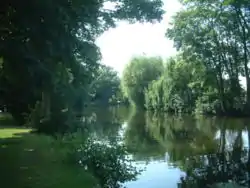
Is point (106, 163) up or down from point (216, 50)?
down

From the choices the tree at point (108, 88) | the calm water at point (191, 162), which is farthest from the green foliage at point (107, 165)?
the tree at point (108, 88)

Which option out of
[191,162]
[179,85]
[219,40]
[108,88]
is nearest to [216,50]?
[219,40]

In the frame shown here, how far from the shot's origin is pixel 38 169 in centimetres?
1096

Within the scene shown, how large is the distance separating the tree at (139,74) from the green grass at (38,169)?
177ft

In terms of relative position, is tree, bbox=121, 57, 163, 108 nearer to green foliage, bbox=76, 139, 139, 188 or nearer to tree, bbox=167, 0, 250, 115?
tree, bbox=167, 0, 250, 115

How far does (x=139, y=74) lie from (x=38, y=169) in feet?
195

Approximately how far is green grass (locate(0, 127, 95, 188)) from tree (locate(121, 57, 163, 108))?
53.9 meters

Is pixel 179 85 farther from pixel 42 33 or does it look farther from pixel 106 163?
pixel 42 33

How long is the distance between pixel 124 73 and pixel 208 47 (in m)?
30.9

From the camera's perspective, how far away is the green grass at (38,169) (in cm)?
943

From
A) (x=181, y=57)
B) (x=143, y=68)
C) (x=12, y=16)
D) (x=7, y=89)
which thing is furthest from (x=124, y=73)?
(x=12, y=16)

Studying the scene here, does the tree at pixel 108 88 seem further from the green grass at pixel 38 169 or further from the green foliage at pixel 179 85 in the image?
the green grass at pixel 38 169

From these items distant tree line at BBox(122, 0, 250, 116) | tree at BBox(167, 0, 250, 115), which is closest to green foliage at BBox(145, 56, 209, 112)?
distant tree line at BBox(122, 0, 250, 116)

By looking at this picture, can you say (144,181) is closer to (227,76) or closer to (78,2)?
(78,2)
